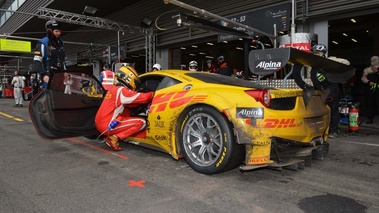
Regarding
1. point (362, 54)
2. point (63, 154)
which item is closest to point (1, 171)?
point (63, 154)

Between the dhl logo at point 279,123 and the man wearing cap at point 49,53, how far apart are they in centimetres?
382

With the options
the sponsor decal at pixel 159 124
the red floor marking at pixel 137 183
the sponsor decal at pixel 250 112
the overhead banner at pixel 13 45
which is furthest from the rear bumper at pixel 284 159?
the overhead banner at pixel 13 45

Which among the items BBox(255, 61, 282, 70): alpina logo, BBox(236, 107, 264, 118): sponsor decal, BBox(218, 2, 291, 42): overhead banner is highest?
BBox(218, 2, 291, 42): overhead banner

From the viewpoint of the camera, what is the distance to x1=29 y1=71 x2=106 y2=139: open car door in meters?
4.44

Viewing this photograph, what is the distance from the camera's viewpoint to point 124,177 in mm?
3309

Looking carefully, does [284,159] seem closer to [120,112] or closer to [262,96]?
[262,96]

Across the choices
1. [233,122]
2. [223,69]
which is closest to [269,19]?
[223,69]

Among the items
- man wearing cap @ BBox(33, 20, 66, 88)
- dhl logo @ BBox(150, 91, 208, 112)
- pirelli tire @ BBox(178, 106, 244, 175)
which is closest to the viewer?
pirelli tire @ BBox(178, 106, 244, 175)

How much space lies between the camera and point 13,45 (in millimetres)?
23453

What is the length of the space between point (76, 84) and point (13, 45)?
74.0 ft

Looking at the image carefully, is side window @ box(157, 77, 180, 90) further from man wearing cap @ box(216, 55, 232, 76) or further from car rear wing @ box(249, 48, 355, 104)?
man wearing cap @ box(216, 55, 232, 76)

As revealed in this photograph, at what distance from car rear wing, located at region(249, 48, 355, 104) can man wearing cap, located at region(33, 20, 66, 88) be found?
3711mm

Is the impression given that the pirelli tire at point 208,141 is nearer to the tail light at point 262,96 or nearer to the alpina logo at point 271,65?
the tail light at point 262,96

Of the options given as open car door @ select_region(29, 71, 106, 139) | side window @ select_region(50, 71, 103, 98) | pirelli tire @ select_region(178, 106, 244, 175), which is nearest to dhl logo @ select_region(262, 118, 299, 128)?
pirelli tire @ select_region(178, 106, 244, 175)
